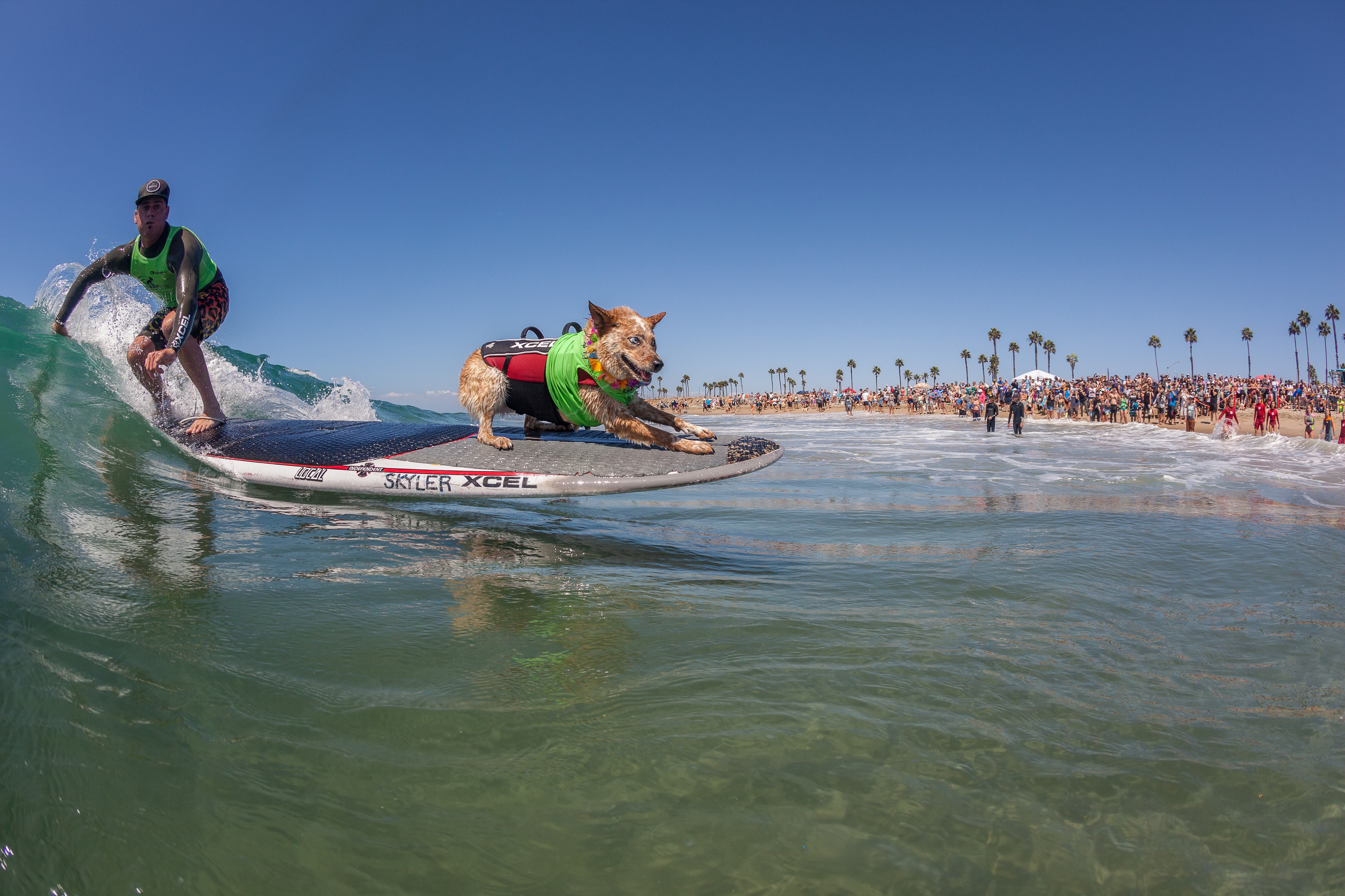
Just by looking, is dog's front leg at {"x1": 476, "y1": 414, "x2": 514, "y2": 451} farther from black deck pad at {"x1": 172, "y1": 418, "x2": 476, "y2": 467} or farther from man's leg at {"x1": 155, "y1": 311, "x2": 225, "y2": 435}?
man's leg at {"x1": 155, "y1": 311, "x2": 225, "y2": 435}

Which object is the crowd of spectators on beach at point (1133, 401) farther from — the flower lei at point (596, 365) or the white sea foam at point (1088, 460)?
the flower lei at point (596, 365)

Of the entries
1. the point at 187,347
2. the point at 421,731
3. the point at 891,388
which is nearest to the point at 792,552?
the point at 421,731

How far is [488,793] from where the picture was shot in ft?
6.51

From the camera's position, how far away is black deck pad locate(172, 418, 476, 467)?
20.7ft

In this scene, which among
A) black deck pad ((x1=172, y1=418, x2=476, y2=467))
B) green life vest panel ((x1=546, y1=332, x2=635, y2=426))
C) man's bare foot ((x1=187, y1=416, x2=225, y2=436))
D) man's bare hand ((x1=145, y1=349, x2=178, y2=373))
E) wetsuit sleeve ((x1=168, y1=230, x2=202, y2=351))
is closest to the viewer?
green life vest panel ((x1=546, y1=332, x2=635, y2=426))

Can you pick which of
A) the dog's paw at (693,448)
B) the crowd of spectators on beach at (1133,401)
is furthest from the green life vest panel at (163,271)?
the crowd of spectators on beach at (1133,401)

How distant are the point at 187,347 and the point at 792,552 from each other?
6.46 meters

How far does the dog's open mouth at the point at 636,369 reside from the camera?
5230mm

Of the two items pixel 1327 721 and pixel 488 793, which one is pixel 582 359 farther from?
pixel 1327 721

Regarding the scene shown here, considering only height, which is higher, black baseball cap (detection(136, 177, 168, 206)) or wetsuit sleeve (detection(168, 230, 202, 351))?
black baseball cap (detection(136, 177, 168, 206))

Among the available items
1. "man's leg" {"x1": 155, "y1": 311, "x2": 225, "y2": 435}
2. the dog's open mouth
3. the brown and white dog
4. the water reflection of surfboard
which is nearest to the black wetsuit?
"man's leg" {"x1": 155, "y1": 311, "x2": 225, "y2": 435}

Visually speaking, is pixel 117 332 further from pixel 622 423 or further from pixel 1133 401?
pixel 1133 401

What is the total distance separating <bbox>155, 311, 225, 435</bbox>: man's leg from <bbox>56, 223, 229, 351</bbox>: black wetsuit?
12 cm

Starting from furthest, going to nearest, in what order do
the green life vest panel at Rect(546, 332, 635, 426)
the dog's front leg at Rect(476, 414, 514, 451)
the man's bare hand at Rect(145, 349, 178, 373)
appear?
the dog's front leg at Rect(476, 414, 514, 451), the man's bare hand at Rect(145, 349, 178, 373), the green life vest panel at Rect(546, 332, 635, 426)
